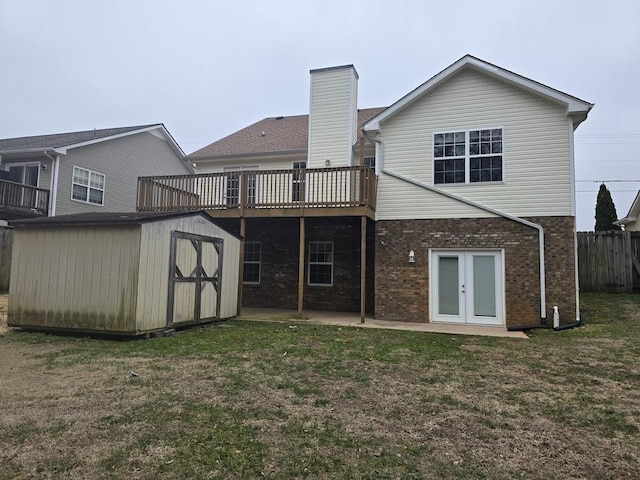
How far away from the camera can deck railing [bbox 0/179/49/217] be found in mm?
15758

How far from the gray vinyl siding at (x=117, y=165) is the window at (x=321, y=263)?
10524mm

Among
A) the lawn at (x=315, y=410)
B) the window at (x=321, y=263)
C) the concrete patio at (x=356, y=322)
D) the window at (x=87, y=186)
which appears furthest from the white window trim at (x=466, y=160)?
the window at (x=87, y=186)

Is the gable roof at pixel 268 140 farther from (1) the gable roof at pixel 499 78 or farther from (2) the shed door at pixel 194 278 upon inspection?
(2) the shed door at pixel 194 278

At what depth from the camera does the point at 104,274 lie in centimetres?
833

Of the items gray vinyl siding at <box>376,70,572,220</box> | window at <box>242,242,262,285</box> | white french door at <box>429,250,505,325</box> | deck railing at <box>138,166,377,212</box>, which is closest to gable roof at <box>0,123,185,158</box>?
deck railing at <box>138,166,377,212</box>

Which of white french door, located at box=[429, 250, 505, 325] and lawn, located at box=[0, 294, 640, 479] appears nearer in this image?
lawn, located at box=[0, 294, 640, 479]

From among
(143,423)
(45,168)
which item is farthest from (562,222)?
(45,168)

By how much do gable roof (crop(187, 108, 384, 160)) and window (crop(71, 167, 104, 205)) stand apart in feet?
15.1

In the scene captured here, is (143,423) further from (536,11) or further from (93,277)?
(536,11)

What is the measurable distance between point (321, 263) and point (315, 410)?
9813mm

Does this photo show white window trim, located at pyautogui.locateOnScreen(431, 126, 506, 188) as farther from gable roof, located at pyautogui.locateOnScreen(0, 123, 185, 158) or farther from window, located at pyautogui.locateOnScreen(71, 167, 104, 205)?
window, located at pyautogui.locateOnScreen(71, 167, 104, 205)

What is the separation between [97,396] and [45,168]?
51.7 ft

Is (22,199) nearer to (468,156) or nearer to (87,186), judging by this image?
(87,186)

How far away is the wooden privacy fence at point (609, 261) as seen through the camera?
13.6 metres
